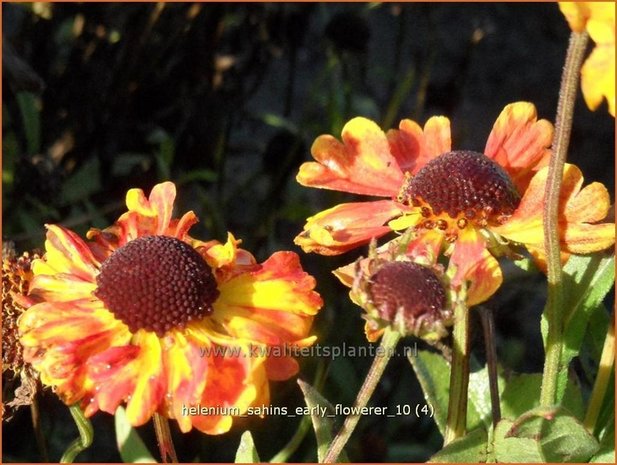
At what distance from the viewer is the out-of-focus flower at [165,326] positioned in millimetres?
796

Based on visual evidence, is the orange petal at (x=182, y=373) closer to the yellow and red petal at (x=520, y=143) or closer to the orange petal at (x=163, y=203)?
the orange petal at (x=163, y=203)

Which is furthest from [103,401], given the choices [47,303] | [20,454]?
[20,454]

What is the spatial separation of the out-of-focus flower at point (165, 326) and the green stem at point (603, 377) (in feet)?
0.88

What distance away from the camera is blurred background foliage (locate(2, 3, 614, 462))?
58.6 inches

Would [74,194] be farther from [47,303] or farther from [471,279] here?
[471,279]

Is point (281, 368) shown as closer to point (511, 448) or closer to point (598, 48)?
point (511, 448)

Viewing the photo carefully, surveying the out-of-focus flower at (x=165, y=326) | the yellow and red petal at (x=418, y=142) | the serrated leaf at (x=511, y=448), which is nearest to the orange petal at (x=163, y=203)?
the out-of-focus flower at (x=165, y=326)

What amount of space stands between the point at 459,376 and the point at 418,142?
0.30m

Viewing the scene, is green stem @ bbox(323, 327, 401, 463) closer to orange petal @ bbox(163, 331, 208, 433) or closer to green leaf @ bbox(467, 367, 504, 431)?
orange petal @ bbox(163, 331, 208, 433)

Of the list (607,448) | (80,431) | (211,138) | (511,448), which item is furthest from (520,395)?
(211,138)

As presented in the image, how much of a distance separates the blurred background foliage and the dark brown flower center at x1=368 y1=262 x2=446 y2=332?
597 millimetres

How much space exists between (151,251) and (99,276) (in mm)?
50

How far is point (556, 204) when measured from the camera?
0.74 m

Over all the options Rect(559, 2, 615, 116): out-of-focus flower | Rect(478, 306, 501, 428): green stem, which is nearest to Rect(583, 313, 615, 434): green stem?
Rect(478, 306, 501, 428): green stem
